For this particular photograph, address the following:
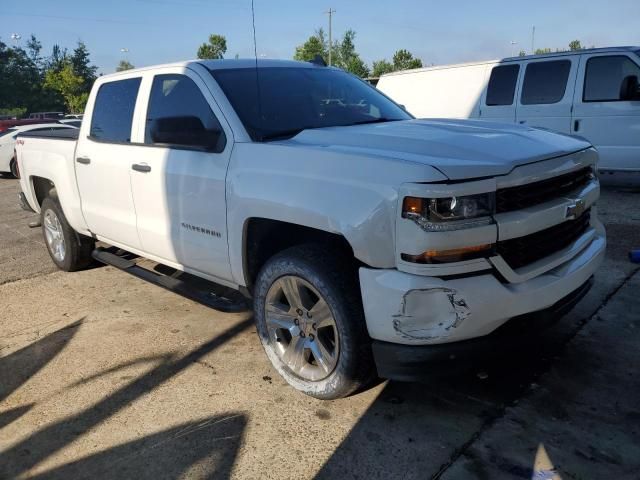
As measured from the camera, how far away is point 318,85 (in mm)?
4062

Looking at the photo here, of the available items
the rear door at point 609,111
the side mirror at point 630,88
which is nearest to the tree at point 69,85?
the rear door at point 609,111

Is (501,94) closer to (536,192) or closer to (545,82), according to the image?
(545,82)

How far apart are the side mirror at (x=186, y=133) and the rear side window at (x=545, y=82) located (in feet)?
23.4

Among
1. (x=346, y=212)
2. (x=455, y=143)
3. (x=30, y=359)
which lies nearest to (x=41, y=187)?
(x=30, y=359)

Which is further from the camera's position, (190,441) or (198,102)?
(198,102)

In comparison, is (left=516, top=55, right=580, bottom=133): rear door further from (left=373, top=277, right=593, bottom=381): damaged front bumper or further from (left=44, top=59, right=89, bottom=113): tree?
(left=44, top=59, right=89, bottom=113): tree

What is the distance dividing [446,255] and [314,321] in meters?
0.87

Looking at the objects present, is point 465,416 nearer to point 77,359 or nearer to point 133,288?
point 77,359

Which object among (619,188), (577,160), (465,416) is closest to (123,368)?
(465,416)

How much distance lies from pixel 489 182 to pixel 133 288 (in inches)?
147

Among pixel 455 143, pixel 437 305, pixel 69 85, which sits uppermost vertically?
pixel 455 143

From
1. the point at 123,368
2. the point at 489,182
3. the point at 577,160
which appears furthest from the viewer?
the point at 123,368

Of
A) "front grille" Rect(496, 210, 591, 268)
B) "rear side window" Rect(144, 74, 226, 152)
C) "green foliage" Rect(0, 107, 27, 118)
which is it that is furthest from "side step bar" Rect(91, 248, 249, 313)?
"green foliage" Rect(0, 107, 27, 118)

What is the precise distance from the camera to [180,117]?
3.68 meters
